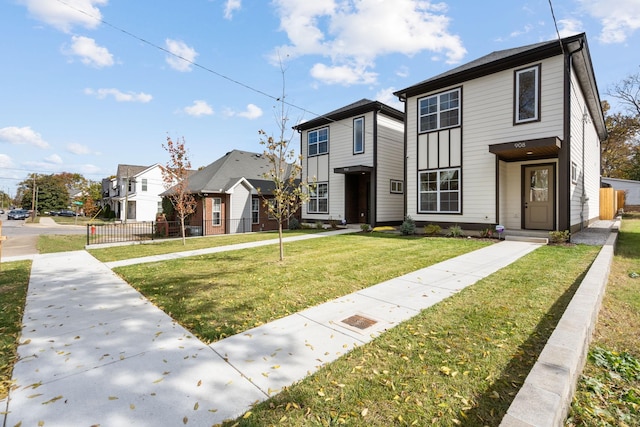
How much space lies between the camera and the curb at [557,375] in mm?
1864

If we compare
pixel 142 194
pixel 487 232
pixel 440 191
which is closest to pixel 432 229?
pixel 440 191

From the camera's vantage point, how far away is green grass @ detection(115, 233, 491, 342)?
13.7 ft

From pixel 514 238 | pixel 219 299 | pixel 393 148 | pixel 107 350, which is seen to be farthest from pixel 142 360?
pixel 393 148

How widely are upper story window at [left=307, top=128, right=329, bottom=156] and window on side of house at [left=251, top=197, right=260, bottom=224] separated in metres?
5.26

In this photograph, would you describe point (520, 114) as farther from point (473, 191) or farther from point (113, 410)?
point (113, 410)

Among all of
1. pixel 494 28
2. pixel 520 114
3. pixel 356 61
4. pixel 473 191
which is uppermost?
pixel 356 61

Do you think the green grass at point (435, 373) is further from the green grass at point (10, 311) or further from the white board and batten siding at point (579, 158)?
the white board and batten siding at point (579, 158)

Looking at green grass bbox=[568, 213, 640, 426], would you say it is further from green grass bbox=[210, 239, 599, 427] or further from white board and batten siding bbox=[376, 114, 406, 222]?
white board and batten siding bbox=[376, 114, 406, 222]

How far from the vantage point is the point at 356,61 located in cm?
1241

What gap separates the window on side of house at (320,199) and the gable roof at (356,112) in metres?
3.70

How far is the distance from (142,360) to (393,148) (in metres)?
15.3

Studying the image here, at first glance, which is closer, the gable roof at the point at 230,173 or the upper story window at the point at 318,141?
the upper story window at the point at 318,141

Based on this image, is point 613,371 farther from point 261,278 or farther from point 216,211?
point 216,211

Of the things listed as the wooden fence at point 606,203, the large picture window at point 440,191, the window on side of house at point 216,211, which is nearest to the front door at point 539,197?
the large picture window at point 440,191
